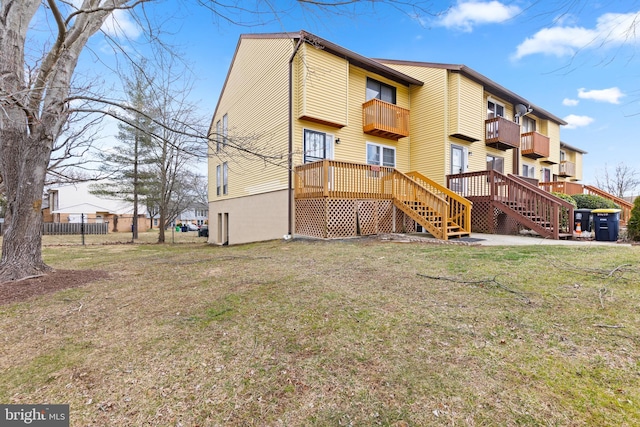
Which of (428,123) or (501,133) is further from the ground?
(428,123)

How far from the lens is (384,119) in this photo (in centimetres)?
1222

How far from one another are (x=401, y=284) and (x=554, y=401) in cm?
241

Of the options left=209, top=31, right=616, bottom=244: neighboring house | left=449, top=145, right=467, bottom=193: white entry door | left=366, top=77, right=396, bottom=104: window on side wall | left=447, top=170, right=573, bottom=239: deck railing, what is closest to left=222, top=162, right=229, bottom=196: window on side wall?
left=209, top=31, right=616, bottom=244: neighboring house

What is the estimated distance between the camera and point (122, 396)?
2.15 m

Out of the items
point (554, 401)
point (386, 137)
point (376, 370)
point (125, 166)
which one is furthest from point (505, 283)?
point (125, 166)

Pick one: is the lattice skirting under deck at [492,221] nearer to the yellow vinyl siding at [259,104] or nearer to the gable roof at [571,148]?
the yellow vinyl siding at [259,104]

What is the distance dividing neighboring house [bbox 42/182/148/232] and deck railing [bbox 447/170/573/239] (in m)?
A: 34.4

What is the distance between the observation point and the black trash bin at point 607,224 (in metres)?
8.49

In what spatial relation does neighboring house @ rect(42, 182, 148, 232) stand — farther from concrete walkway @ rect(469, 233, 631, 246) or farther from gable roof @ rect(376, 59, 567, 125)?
concrete walkway @ rect(469, 233, 631, 246)

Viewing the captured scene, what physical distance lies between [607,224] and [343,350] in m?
10.1

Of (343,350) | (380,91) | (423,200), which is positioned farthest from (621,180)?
(343,350)

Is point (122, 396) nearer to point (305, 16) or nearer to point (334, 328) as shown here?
point (334, 328)

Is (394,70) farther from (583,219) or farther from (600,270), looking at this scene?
(600,270)

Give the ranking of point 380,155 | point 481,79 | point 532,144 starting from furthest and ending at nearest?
point 532,144
point 481,79
point 380,155
